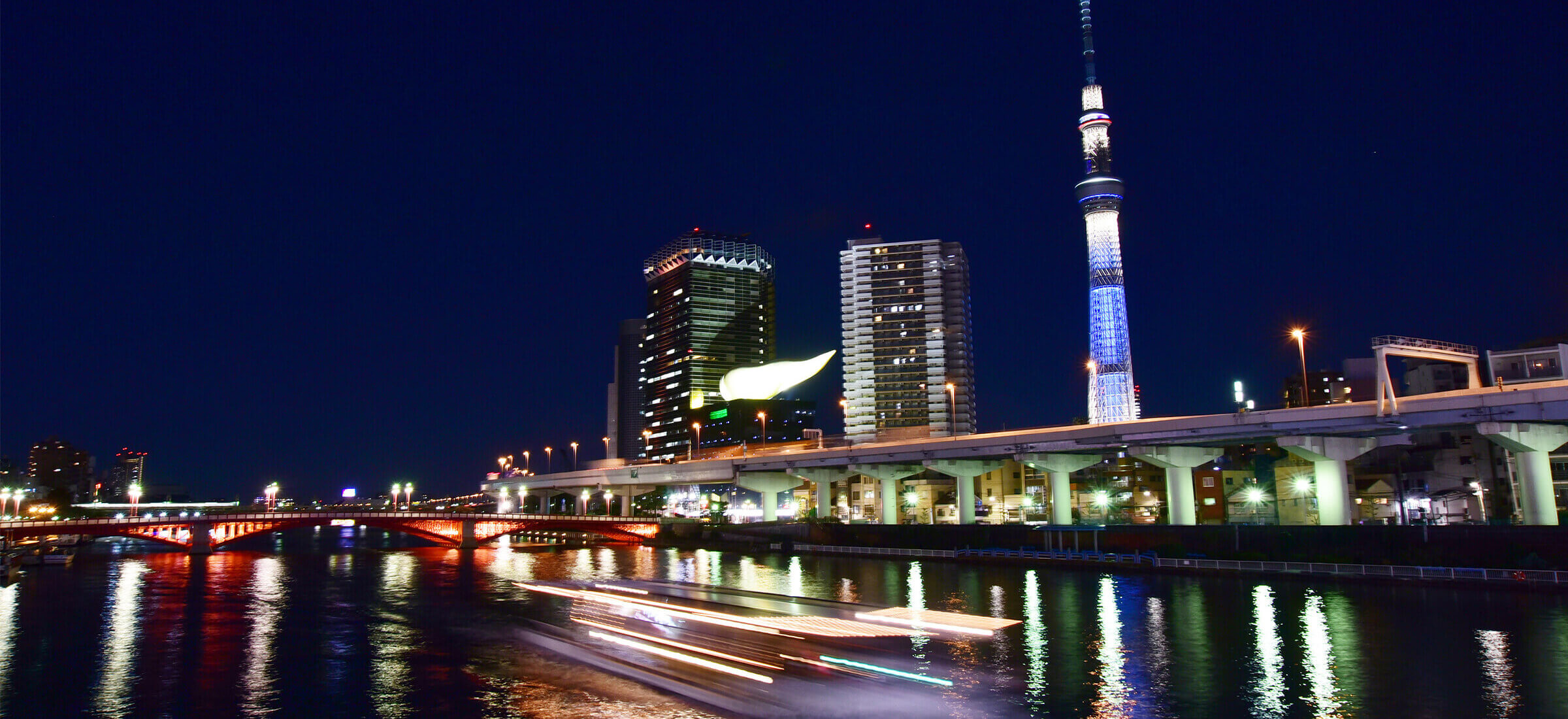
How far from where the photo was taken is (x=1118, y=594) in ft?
149

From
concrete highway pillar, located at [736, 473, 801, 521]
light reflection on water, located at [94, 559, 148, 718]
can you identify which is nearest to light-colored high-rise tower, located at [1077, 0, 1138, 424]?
concrete highway pillar, located at [736, 473, 801, 521]

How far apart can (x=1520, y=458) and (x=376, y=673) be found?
5692 centimetres

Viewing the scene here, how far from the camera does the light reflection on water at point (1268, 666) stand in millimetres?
22906

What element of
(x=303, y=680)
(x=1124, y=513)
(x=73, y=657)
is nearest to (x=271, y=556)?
(x=73, y=657)

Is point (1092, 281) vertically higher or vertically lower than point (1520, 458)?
higher

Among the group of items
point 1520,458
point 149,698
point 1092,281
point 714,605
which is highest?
point 1092,281

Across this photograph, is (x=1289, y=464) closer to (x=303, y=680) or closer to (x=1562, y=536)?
(x=1562, y=536)

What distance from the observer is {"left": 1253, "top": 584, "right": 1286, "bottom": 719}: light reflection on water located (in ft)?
75.2

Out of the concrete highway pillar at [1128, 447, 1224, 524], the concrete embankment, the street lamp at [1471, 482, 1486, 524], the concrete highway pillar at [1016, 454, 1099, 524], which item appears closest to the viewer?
the concrete embankment

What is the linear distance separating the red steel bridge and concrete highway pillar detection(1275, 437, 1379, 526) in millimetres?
69606

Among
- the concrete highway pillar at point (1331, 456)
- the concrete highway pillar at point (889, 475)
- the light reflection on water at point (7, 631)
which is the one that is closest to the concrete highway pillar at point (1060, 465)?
the concrete highway pillar at point (889, 475)

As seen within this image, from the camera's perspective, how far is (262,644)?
35281mm

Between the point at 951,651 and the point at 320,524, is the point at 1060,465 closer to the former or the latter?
the point at 951,651

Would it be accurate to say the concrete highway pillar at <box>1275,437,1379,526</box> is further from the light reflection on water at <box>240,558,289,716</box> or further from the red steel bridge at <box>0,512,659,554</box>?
the red steel bridge at <box>0,512,659,554</box>
